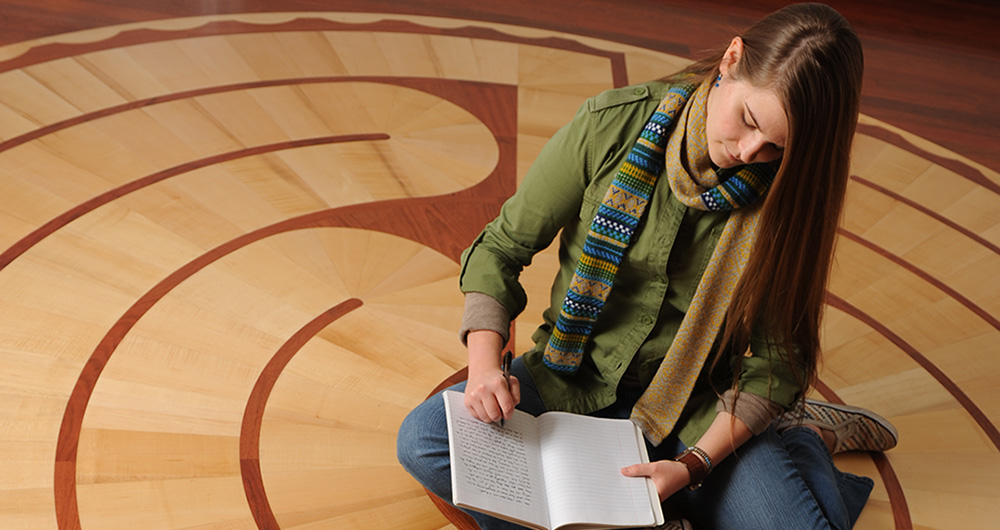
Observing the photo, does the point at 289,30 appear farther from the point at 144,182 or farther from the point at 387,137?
the point at 144,182

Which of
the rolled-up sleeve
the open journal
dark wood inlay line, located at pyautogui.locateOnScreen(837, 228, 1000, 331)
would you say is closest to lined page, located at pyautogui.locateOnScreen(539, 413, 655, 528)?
the open journal

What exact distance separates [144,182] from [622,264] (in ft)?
5.02

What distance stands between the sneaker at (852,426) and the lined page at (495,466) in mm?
753

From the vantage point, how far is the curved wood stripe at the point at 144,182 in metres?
2.12

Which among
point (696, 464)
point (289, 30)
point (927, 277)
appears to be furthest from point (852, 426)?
point (289, 30)

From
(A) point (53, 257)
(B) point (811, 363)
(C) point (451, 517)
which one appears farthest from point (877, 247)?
(A) point (53, 257)

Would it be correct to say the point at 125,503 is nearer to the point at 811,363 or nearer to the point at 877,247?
the point at 811,363

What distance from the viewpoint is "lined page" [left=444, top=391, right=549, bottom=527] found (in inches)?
53.4

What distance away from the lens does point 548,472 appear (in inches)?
57.9

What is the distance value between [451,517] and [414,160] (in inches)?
53.2

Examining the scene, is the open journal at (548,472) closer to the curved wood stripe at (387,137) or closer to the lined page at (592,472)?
the lined page at (592,472)

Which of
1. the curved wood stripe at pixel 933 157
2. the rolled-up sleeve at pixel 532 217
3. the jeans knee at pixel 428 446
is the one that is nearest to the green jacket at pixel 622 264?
the rolled-up sleeve at pixel 532 217

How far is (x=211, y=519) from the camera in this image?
1.60 m

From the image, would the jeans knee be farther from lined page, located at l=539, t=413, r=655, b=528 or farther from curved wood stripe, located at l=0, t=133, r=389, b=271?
curved wood stripe, located at l=0, t=133, r=389, b=271
